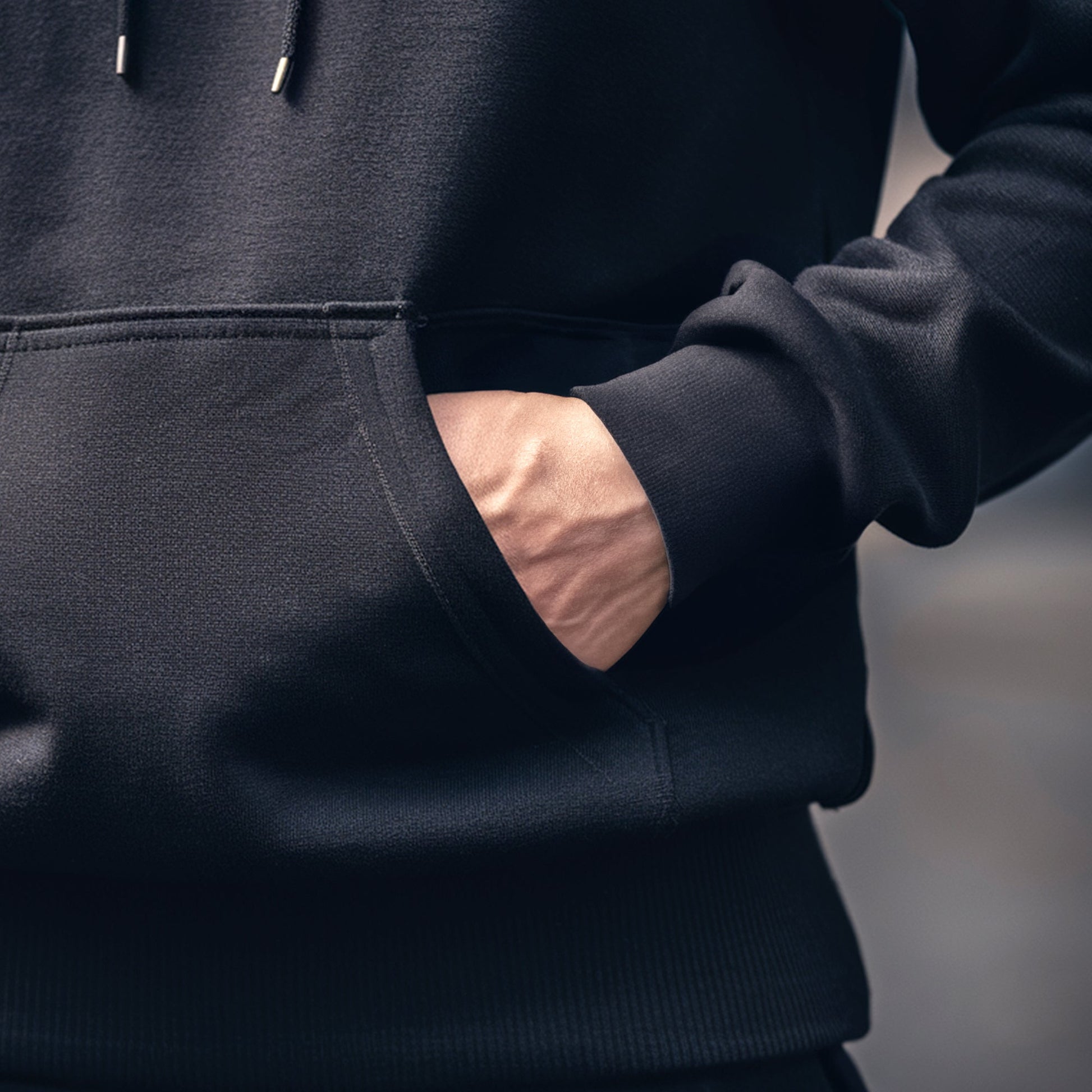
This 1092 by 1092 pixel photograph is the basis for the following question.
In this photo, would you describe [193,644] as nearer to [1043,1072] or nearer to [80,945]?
[80,945]

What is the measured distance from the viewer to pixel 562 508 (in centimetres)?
67

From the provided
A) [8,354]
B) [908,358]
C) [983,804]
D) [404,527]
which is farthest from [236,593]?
[983,804]

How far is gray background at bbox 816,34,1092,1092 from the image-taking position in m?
1.62

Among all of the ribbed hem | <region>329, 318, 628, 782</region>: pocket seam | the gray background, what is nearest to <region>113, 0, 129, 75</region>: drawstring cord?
<region>329, 318, 628, 782</region>: pocket seam

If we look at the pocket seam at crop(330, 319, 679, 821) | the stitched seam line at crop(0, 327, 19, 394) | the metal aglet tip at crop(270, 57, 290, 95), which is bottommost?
the pocket seam at crop(330, 319, 679, 821)

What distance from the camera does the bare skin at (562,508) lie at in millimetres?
673

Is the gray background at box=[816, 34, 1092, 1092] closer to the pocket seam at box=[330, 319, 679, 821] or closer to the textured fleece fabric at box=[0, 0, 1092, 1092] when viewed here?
the textured fleece fabric at box=[0, 0, 1092, 1092]

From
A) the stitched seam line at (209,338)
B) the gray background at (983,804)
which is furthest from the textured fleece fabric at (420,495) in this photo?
the gray background at (983,804)

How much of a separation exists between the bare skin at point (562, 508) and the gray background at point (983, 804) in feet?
4.02

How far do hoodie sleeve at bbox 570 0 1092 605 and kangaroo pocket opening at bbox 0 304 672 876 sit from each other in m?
0.14

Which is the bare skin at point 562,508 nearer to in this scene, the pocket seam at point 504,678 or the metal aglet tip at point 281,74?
the pocket seam at point 504,678

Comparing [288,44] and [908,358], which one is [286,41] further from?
[908,358]

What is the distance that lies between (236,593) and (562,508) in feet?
0.72

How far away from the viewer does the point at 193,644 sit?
25.5 inches
